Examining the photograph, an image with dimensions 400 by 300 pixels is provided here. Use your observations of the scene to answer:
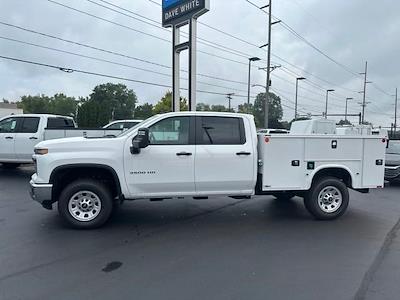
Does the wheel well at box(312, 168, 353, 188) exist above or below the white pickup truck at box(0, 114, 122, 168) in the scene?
below

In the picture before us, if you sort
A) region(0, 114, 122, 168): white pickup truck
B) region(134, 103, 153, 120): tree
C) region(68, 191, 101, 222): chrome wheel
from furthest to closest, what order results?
1. region(134, 103, 153, 120): tree
2. region(0, 114, 122, 168): white pickup truck
3. region(68, 191, 101, 222): chrome wheel

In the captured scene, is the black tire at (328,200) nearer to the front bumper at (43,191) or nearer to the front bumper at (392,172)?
the front bumper at (43,191)

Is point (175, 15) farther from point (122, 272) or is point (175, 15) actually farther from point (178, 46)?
point (122, 272)

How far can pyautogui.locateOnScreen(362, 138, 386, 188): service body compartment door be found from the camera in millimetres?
7426

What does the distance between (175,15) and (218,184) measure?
12.4 meters

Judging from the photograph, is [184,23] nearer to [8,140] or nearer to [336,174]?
[8,140]

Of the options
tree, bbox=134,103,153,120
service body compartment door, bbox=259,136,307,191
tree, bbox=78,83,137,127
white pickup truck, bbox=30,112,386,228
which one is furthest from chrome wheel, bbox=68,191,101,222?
tree, bbox=134,103,153,120

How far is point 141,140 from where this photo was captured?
244 inches

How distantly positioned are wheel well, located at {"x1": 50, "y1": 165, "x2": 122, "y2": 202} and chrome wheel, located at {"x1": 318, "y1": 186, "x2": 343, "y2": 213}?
3.92m

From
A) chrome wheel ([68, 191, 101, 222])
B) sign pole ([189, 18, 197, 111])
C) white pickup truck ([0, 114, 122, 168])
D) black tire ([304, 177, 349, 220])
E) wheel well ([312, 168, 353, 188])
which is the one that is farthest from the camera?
sign pole ([189, 18, 197, 111])

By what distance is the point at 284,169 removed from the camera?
7012 mm

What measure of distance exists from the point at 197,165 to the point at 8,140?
8.27 metres

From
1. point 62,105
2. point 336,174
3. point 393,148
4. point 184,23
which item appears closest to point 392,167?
point 393,148

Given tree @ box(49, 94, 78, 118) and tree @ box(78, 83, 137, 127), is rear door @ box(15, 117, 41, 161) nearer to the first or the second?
tree @ box(78, 83, 137, 127)
